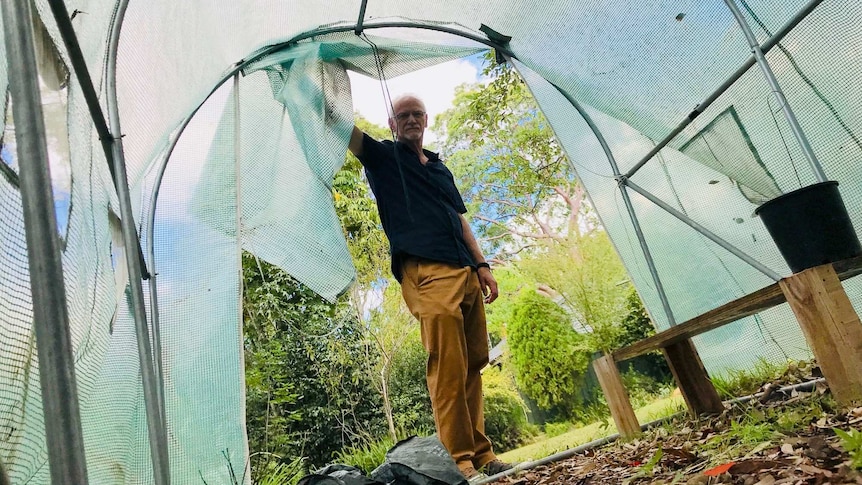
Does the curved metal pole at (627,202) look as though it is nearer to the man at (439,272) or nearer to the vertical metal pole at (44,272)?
the man at (439,272)

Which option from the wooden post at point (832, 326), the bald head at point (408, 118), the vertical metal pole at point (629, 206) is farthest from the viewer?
the vertical metal pole at point (629, 206)

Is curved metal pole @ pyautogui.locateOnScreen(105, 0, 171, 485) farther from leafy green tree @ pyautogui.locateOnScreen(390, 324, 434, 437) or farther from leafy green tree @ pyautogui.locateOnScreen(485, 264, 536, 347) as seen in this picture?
leafy green tree @ pyautogui.locateOnScreen(485, 264, 536, 347)

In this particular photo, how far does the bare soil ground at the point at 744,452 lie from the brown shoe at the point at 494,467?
0.06m

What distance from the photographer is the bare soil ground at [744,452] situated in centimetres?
110

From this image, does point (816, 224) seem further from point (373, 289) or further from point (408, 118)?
point (373, 289)

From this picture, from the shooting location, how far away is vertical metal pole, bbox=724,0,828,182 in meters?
1.77

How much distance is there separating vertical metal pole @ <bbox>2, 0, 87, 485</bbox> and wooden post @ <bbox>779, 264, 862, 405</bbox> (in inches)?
61.6

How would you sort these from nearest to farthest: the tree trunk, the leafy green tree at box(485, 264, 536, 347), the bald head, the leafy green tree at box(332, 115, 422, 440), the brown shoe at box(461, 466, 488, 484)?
the brown shoe at box(461, 466, 488, 484) → the bald head → the tree trunk → the leafy green tree at box(332, 115, 422, 440) → the leafy green tree at box(485, 264, 536, 347)

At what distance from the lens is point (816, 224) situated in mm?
1761

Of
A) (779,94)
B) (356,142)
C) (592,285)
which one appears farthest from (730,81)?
(592,285)

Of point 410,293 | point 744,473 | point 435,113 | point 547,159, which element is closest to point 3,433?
point 744,473

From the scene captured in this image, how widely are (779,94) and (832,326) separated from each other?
0.81 metres

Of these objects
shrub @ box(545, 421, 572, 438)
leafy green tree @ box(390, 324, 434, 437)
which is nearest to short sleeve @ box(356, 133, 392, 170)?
leafy green tree @ box(390, 324, 434, 437)

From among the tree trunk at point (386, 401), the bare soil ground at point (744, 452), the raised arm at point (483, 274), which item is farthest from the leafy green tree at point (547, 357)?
the raised arm at point (483, 274)
